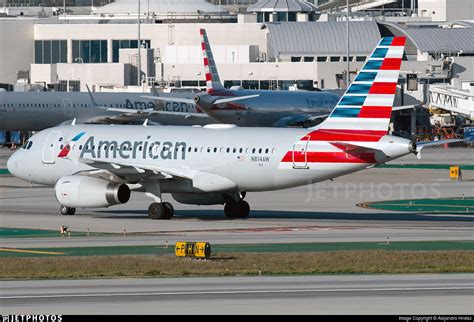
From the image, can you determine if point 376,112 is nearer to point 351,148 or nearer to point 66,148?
point 351,148

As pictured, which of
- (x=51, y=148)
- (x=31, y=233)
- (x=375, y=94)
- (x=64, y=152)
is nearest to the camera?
(x=31, y=233)

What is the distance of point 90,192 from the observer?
48.6m

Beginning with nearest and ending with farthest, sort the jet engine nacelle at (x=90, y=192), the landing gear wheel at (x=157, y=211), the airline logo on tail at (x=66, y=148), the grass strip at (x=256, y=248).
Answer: the grass strip at (x=256, y=248)
the jet engine nacelle at (x=90, y=192)
the landing gear wheel at (x=157, y=211)
the airline logo on tail at (x=66, y=148)

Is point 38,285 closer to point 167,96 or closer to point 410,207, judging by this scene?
point 410,207

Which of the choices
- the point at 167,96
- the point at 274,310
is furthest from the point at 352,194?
the point at 167,96

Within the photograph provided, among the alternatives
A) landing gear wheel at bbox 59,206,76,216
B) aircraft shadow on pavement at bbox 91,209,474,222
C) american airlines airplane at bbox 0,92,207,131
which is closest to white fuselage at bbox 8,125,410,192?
landing gear wheel at bbox 59,206,76,216

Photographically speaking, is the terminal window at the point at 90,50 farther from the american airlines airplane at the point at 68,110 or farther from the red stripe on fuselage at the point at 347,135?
the red stripe on fuselage at the point at 347,135

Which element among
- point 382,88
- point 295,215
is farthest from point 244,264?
point 295,215

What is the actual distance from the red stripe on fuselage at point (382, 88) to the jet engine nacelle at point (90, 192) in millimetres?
10669

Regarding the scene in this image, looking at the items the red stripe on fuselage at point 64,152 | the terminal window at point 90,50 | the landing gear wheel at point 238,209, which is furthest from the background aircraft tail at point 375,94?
the terminal window at point 90,50

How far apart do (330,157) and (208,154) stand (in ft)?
18.2

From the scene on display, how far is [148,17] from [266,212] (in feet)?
397

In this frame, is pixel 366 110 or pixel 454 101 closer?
pixel 366 110

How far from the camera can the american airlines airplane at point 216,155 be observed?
4609cm
